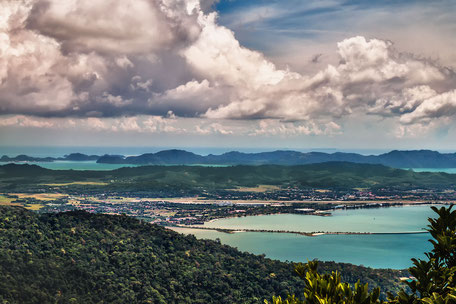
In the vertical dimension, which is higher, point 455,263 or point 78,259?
point 455,263

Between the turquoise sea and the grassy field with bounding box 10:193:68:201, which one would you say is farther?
the grassy field with bounding box 10:193:68:201

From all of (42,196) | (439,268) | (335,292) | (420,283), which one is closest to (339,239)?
(439,268)

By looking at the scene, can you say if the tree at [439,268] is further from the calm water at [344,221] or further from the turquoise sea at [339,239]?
the calm water at [344,221]

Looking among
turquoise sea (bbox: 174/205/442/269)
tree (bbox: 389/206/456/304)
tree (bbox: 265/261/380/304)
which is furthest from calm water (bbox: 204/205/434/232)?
tree (bbox: 265/261/380/304)

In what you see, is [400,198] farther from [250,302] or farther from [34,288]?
[34,288]

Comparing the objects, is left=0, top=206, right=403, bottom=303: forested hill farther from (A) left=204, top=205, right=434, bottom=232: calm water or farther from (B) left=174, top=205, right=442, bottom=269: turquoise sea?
(A) left=204, top=205, right=434, bottom=232: calm water

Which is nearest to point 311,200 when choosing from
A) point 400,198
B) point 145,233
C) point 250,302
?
point 400,198
